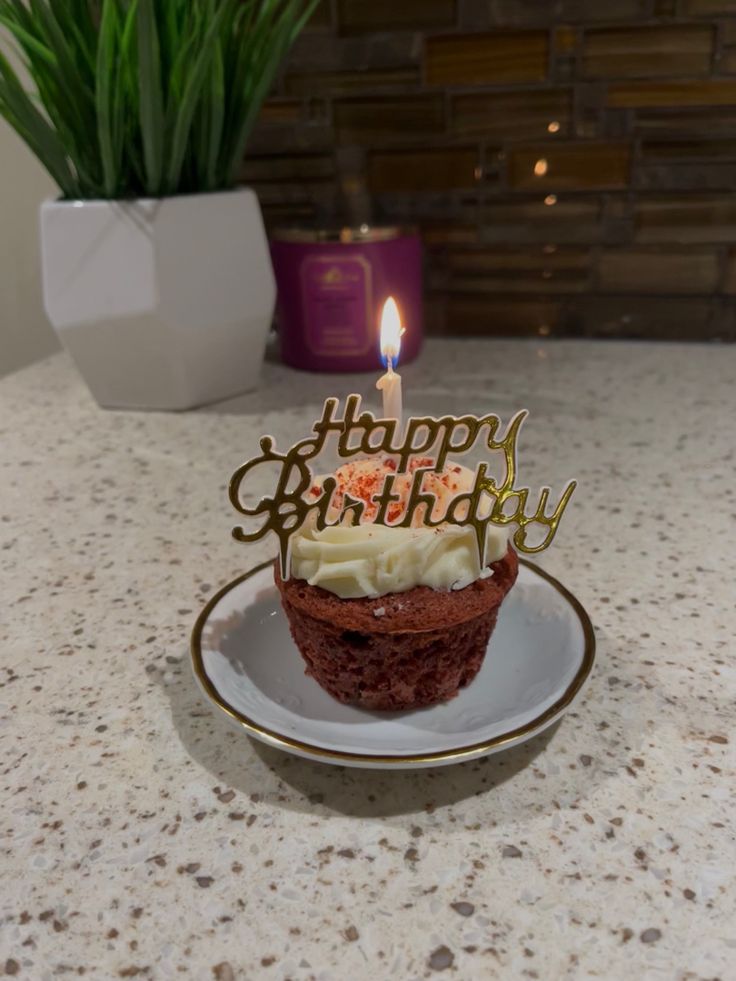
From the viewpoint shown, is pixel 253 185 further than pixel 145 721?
Yes

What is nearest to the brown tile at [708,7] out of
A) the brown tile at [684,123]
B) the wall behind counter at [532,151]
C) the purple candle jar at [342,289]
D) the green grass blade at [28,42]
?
the wall behind counter at [532,151]

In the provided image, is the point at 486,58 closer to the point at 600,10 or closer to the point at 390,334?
the point at 600,10

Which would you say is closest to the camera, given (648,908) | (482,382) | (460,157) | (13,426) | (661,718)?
(648,908)

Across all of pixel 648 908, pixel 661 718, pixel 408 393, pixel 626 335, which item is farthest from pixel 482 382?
pixel 648 908

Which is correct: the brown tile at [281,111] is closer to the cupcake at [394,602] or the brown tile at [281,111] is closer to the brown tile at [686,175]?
the brown tile at [686,175]

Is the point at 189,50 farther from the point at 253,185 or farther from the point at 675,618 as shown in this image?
the point at 675,618

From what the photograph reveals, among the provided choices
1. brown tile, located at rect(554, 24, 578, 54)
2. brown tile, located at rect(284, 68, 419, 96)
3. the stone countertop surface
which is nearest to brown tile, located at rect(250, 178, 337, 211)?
brown tile, located at rect(284, 68, 419, 96)

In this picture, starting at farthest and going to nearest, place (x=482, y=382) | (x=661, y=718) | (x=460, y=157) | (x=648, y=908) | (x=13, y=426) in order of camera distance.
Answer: (x=460, y=157) < (x=482, y=382) < (x=13, y=426) < (x=661, y=718) < (x=648, y=908)
